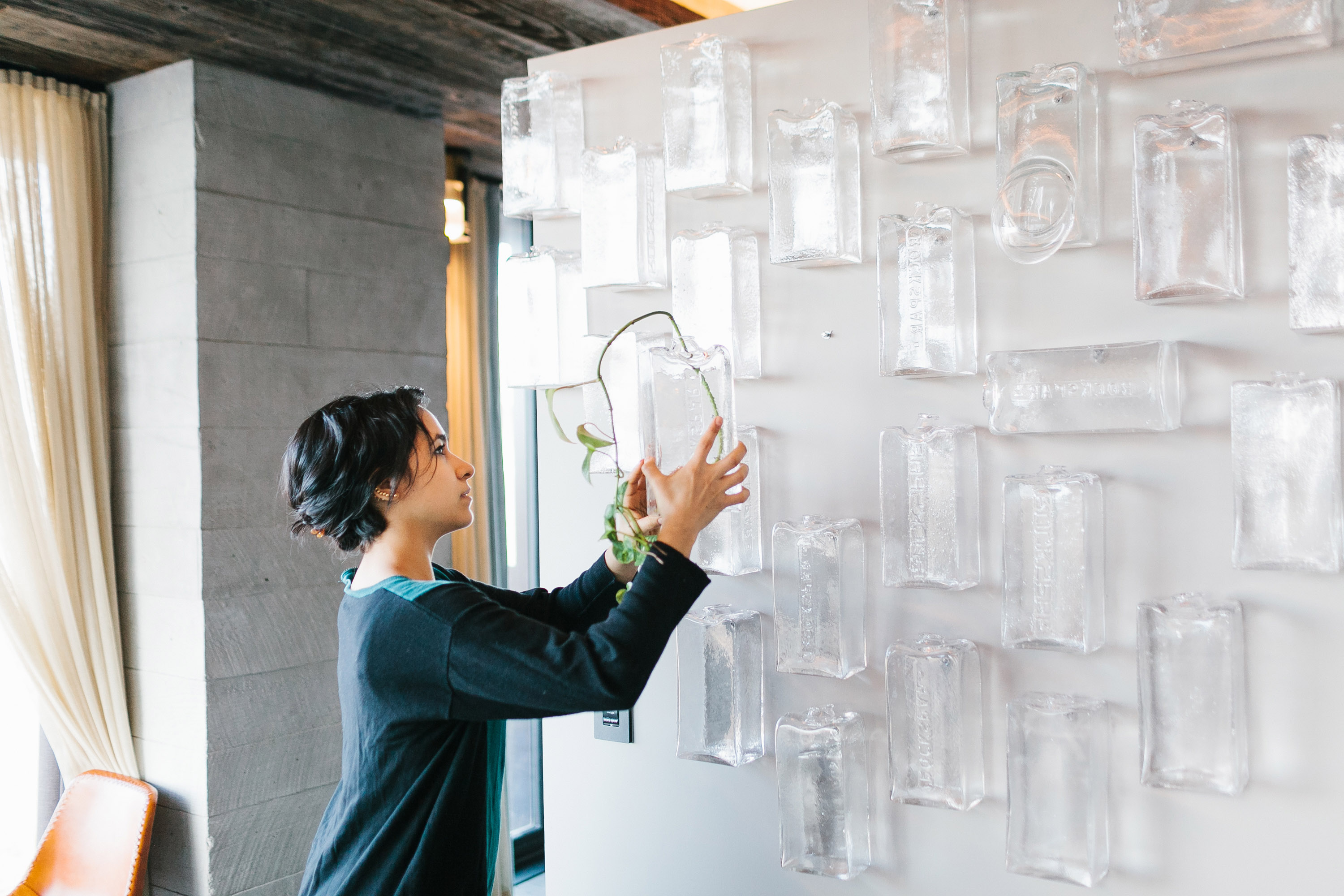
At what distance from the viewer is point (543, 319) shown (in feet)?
6.15

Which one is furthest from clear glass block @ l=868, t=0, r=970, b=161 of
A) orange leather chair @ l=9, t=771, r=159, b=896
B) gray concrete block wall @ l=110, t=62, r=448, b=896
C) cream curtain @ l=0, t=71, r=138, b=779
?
orange leather chair @ l=9, t=771, r=159, b=896

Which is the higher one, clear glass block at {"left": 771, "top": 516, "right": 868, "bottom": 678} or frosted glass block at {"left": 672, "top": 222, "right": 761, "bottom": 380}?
frosted glass block at {"left": 672, "top": 222, "right": 761, "bottom": 380}

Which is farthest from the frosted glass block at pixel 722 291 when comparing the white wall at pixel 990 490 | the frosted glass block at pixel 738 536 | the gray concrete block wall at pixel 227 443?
the gray concrete block wall at pixel 227 443

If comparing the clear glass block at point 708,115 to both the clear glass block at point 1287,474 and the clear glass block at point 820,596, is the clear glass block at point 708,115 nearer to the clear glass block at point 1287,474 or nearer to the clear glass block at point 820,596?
the clear glass block at point 820,596

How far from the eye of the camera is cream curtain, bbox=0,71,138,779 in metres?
2.60

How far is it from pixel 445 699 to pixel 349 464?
37 centimetres

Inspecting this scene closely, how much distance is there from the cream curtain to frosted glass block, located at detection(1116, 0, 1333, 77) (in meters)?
2.44

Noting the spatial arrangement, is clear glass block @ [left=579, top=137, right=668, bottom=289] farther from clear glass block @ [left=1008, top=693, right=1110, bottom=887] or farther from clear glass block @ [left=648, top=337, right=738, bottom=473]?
clear glass block @ [left=1008, top=693, right=1110, bottom=887]

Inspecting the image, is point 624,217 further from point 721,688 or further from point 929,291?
point 721,688

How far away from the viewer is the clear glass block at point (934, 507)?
4.97 feet

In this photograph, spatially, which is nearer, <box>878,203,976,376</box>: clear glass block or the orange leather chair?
<box>878,203,976,376</box>: clear glass block

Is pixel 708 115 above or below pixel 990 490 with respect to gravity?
above

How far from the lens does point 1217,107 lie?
4.34ft

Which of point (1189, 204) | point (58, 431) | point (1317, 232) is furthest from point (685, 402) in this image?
point (58, 431)
